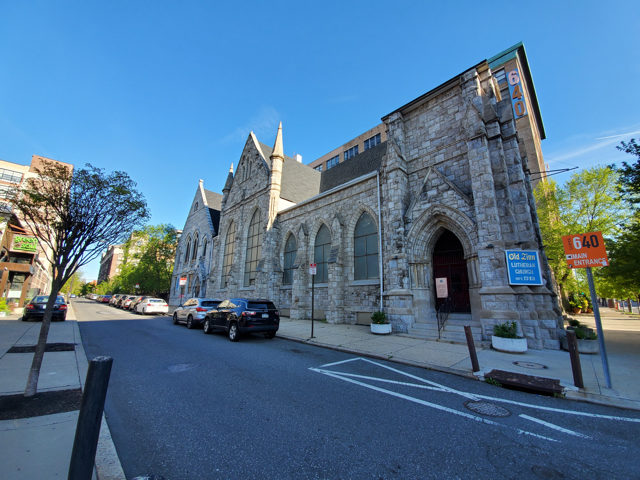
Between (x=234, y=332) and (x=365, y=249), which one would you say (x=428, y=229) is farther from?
(x=234, y=332)

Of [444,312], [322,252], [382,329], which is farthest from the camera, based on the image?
[322,252]

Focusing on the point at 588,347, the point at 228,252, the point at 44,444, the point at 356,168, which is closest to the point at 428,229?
the point at 588,347

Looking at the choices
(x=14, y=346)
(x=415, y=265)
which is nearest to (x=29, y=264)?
(x=14, y=346)

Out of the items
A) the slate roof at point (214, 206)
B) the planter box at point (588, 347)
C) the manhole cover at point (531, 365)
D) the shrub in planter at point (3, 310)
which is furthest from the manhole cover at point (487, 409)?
the slate roof at point (214, 206)

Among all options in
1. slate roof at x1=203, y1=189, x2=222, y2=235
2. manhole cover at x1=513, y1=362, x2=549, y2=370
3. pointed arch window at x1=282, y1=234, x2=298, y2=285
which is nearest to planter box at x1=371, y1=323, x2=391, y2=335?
manhole cover at x1=513, y1=362, x2=549, y2=370

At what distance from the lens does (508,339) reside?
808 cm

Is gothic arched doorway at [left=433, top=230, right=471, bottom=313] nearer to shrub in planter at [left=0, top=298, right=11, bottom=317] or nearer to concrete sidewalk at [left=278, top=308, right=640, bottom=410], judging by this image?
concrete sidewalk at [left=278, top=308, right=640, bottom=410]

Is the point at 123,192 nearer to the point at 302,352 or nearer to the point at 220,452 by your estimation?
the point at 220,452

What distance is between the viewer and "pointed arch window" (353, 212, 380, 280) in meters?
14.5

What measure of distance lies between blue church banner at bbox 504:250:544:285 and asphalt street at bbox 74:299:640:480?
504 cm

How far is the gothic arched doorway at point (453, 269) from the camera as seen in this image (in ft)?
39.5

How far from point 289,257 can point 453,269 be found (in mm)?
11367

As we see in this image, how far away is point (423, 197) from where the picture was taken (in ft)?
40.1

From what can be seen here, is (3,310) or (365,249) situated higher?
(365,249)
